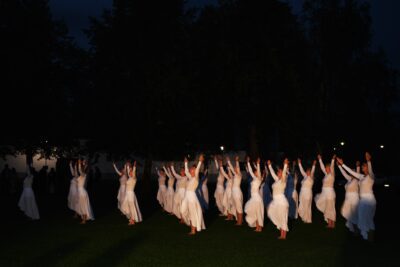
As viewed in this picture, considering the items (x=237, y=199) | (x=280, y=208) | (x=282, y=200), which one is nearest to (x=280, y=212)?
(x=280, y=208)

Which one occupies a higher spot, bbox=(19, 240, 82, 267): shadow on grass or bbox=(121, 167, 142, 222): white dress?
bbox=(121, 167, 142, 222): white dress

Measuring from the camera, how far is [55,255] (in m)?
15.0

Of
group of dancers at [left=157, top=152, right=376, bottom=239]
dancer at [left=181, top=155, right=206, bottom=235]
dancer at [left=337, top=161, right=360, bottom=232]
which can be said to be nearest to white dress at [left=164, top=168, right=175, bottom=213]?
group of dancers at [left=157, top=152, right=376, bottom=239]

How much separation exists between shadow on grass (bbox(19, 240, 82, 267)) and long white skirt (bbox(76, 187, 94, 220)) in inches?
201

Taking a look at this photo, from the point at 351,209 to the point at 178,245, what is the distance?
20.2 feet

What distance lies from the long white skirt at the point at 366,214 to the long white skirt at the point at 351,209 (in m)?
1.08

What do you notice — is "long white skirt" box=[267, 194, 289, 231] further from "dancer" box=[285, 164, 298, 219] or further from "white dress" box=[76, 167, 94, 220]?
"white dress" box=[76, 167, 94, 220]

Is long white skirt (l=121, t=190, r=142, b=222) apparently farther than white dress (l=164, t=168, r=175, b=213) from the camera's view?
No

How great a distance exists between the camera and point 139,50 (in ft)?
126

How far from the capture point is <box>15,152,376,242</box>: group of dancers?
18031 millimetres

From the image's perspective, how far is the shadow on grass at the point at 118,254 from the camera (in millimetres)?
13873

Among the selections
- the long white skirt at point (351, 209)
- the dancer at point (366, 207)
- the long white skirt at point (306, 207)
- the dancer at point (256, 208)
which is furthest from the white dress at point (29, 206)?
the dancer at point (366, 207)

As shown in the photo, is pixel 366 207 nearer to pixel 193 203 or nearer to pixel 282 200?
pixel 282 200


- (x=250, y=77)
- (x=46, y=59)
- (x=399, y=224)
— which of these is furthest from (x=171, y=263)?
(x=250, y=77)
